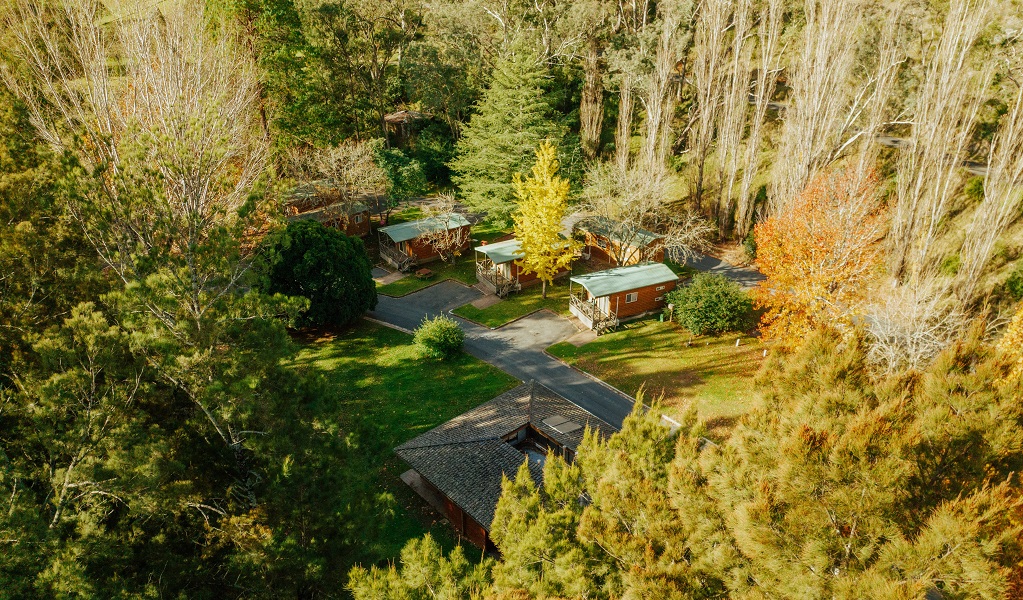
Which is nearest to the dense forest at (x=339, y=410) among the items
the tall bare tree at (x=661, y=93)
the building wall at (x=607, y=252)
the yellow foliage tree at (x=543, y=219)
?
the tall bare tree at (x=661, y=93)

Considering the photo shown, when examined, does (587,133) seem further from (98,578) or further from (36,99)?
(98,578)

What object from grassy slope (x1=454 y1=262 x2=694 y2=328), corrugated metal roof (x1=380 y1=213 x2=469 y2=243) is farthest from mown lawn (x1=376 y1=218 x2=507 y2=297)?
grassy slope (x1=454 y1=262 x2=694 y2=328)

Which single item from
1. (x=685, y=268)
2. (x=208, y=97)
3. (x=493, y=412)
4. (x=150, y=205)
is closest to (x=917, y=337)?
(x=493, y=412)

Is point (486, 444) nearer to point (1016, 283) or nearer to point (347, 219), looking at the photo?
point (347, 219)

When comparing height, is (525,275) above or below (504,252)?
below

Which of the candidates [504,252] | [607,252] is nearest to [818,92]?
[607,252]

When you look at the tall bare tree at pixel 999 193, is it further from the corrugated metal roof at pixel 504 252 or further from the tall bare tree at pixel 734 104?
the corrugated metal roof at pixel 504 252

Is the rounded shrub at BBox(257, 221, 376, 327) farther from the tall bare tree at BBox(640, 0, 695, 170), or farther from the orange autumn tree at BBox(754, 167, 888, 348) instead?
the orange autumn tree at BBox(754, 167, 888, 348)
